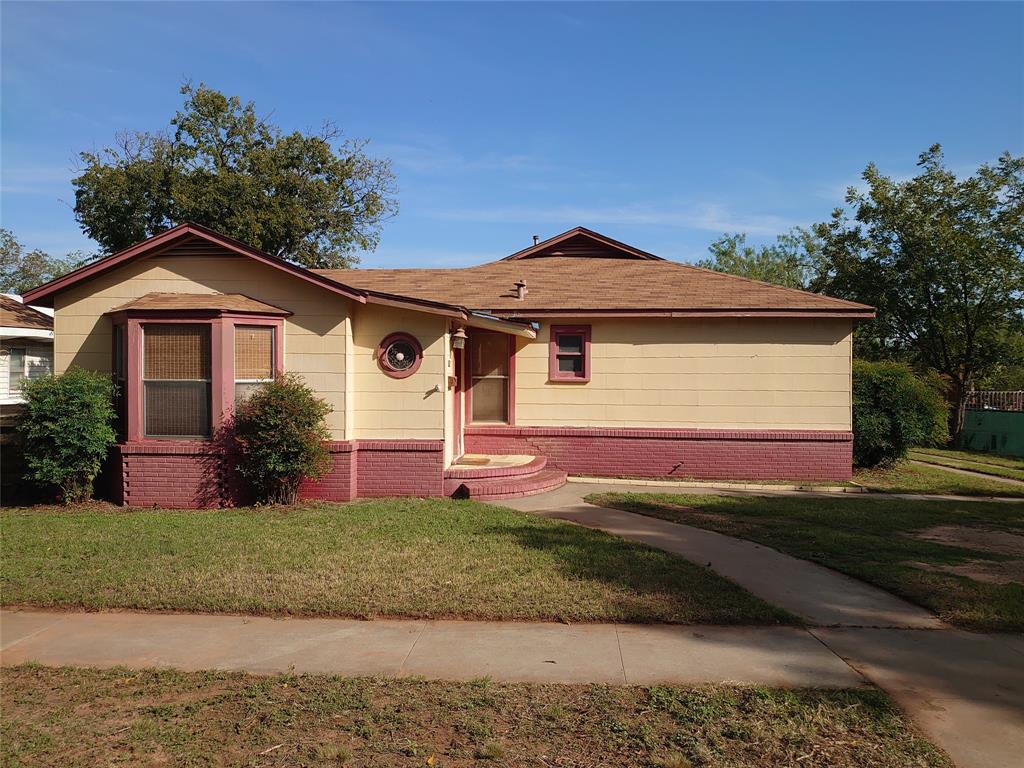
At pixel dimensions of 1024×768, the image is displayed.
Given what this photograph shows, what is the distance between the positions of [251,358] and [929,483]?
12516 millimetres

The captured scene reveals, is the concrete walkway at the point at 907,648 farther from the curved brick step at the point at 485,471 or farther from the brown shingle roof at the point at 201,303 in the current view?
the brown shingle roof at the point at 201,303

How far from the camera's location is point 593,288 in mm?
15211

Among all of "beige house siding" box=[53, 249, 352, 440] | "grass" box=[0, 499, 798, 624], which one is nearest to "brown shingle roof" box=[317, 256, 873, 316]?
"beige house siding" box=[53, 249, 352, 440]

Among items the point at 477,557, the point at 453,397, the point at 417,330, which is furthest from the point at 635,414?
the point at 477,557

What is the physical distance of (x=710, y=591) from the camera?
21.6 feet

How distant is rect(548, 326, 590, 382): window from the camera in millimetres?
14195

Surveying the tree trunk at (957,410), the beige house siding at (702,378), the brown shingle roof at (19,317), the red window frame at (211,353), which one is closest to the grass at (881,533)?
the beige house siding at (702,378)

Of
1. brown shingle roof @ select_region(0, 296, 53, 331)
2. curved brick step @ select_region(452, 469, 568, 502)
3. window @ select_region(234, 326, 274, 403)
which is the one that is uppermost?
brown shingle roof @ select_region(0, 296, 53, 331)

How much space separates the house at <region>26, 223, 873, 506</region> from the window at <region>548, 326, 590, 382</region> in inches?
1.5

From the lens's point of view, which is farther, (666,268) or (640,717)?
(666,268)

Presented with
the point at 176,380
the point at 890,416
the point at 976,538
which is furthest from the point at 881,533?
the point at 176,380

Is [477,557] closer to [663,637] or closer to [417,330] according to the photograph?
[663,637]

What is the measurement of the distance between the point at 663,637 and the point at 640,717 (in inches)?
54.1

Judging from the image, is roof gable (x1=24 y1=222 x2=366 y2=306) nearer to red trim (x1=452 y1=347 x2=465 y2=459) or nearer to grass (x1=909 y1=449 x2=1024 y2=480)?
red trim (x1=452 y1=347 x2=465 y2=459)
